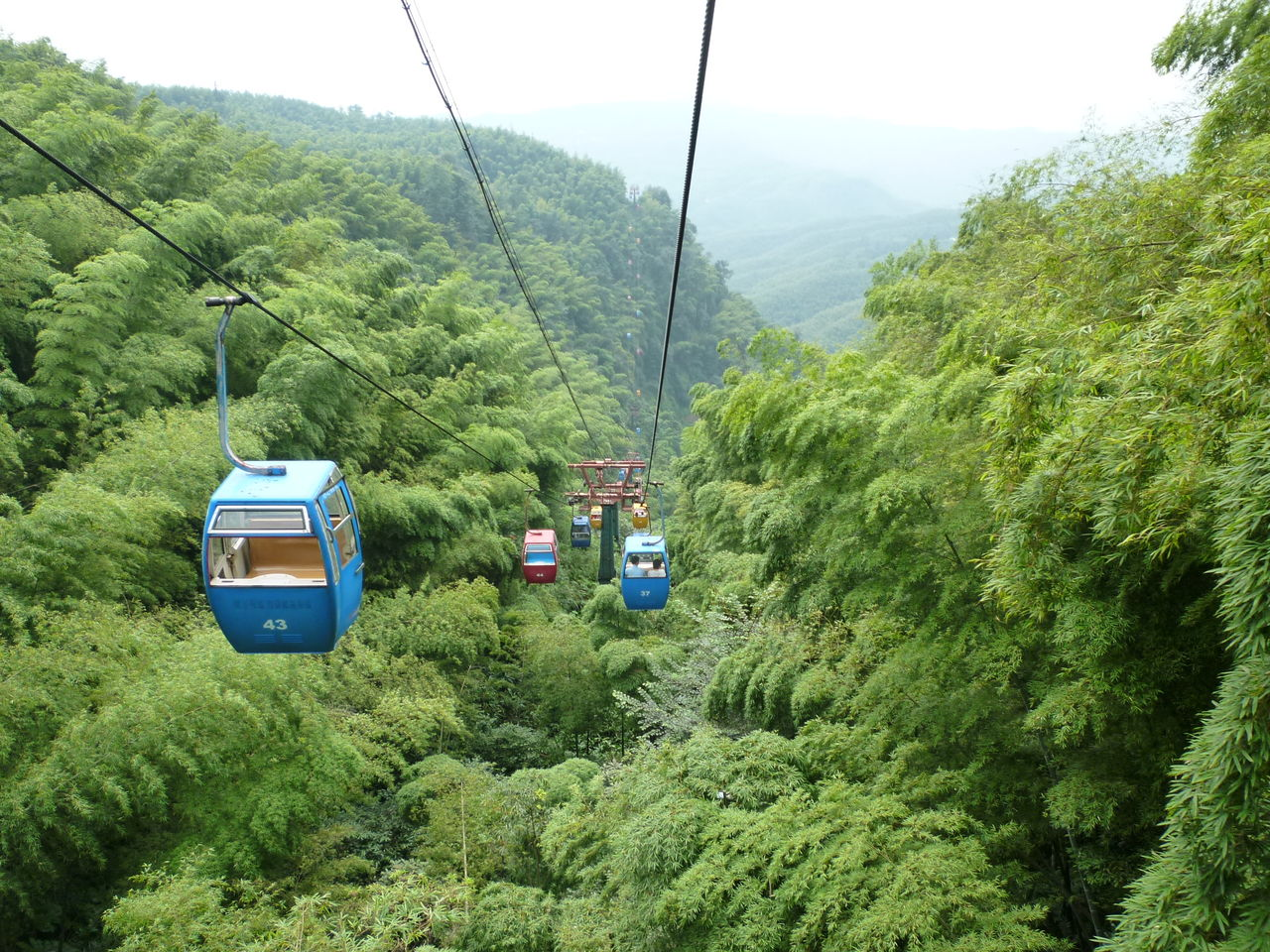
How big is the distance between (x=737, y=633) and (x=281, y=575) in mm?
6184

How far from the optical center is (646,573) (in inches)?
385

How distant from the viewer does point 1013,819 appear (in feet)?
15.3

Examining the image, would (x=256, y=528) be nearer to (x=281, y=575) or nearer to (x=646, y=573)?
(x=281, y=575)

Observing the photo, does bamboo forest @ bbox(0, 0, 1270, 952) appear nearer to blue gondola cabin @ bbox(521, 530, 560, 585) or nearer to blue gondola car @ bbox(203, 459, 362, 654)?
blue gondola car @ bbox(203, 459, 362, 654)

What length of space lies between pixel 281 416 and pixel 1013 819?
1099 cm

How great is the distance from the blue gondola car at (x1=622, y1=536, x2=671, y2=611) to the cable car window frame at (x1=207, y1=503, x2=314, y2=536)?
565 centimetres

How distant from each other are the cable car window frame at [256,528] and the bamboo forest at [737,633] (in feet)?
0.16

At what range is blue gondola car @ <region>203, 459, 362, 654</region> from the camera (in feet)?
14.5

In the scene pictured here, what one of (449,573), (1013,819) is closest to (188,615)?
(449,573)

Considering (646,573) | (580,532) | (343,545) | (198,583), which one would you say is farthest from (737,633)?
(198,583)

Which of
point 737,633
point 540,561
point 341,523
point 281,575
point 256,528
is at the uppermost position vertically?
point 256,528

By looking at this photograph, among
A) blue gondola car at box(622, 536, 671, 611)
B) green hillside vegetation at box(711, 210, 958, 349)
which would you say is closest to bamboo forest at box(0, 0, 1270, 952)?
blue gondola car at box(622, 536, 671, 611)

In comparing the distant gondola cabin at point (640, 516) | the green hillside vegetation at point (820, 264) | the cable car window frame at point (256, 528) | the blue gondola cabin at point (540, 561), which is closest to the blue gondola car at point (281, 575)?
the cable car window frame at point (256, 528)

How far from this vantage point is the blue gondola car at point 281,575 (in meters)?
4.42
